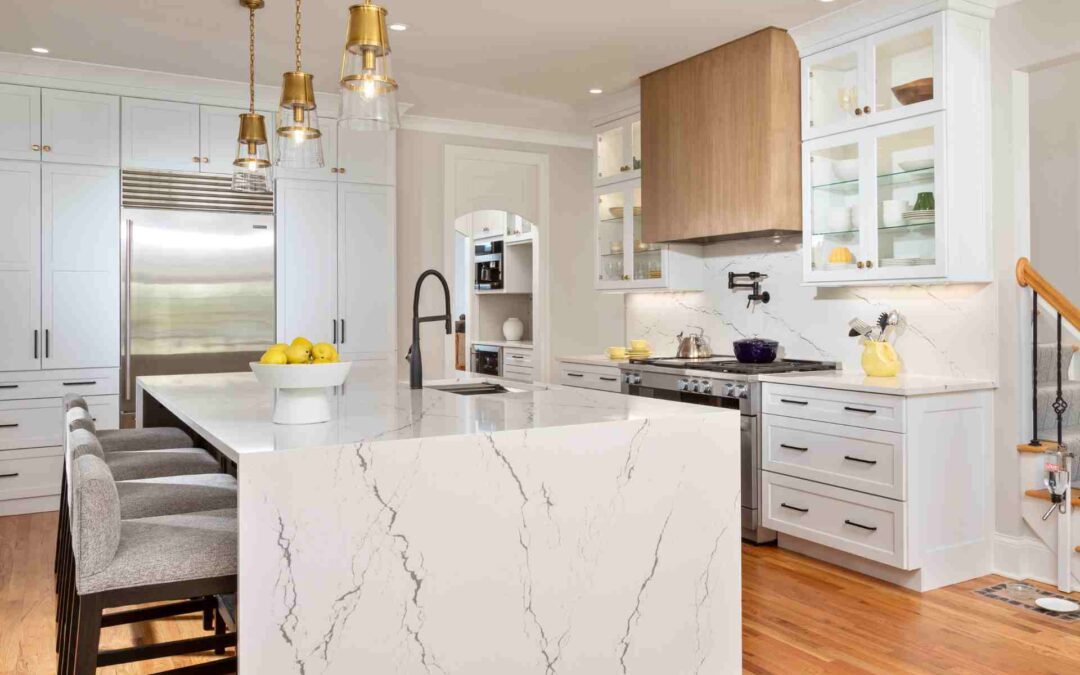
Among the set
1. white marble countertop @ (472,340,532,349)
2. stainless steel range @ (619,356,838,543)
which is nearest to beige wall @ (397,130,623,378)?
white marble countertop @ (472,340,532,349)

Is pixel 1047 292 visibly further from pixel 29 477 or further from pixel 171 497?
pixel 29 477

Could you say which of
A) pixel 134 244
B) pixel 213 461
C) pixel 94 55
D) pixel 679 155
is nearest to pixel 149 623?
pixel 213 461

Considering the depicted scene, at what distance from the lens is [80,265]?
5062mm

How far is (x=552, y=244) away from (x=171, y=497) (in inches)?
193

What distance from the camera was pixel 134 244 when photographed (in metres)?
5.15

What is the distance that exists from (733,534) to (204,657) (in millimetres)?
1889

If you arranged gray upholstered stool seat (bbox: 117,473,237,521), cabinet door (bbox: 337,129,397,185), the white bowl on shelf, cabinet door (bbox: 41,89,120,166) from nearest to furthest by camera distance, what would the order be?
the white bowl on shelf → gray upholstered stool seat (bbox: 117,473,237,521) → cabinet door (bbox: 41,89,120,166) → cabinet door (bbox: 337,129,397,185)

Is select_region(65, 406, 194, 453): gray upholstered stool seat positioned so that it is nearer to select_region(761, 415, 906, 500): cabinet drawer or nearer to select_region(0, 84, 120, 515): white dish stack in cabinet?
select_region(0, 84, 120, 515): white dish stack in cabinet

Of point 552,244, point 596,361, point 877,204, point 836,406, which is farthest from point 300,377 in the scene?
point 552,244

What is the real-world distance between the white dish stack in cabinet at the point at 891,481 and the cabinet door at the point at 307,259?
122 inches

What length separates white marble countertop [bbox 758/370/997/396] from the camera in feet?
11.8

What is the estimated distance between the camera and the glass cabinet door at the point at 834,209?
13.8 feet

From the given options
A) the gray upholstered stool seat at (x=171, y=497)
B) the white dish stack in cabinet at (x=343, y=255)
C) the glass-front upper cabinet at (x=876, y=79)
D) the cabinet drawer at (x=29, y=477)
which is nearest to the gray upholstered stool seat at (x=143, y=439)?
the gray upholstered stool seat at (x=171, y=497)

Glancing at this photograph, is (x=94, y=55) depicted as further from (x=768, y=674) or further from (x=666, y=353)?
(x=768, y=674)
